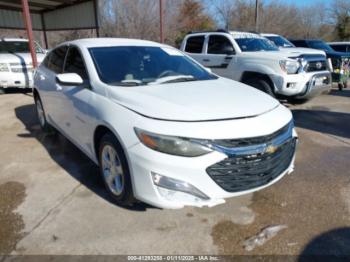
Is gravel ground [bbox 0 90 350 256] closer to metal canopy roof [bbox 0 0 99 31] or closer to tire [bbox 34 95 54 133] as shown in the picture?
tire [bbox 34 95 54 133]

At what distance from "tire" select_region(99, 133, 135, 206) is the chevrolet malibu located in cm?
1

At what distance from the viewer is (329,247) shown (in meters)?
2.57

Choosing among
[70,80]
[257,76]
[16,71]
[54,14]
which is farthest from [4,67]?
[54,14]

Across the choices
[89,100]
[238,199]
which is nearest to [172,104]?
[89,100]

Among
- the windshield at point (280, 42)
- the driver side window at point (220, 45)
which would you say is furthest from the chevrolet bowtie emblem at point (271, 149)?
the windshield at point (280, 42)

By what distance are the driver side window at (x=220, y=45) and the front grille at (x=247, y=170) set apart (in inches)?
202

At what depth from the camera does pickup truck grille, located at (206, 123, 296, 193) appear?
2471mm

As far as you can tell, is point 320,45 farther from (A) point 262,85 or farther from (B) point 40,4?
(B) point 40,4

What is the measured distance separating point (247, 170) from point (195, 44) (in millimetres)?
6500

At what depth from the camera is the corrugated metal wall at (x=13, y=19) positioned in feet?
53.3

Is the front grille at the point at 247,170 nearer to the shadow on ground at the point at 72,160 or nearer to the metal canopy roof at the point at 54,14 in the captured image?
the shadow on ground at the point at 72,160

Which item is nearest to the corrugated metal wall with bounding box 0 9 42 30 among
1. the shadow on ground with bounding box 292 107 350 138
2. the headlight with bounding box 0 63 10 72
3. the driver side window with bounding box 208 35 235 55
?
Answer: the headlight with bounding box 0 63 10 72

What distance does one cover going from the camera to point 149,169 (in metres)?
2.47

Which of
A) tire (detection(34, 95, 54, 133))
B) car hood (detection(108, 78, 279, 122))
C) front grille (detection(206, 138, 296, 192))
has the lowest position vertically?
tire (detection(34, 95, 54, 133))
